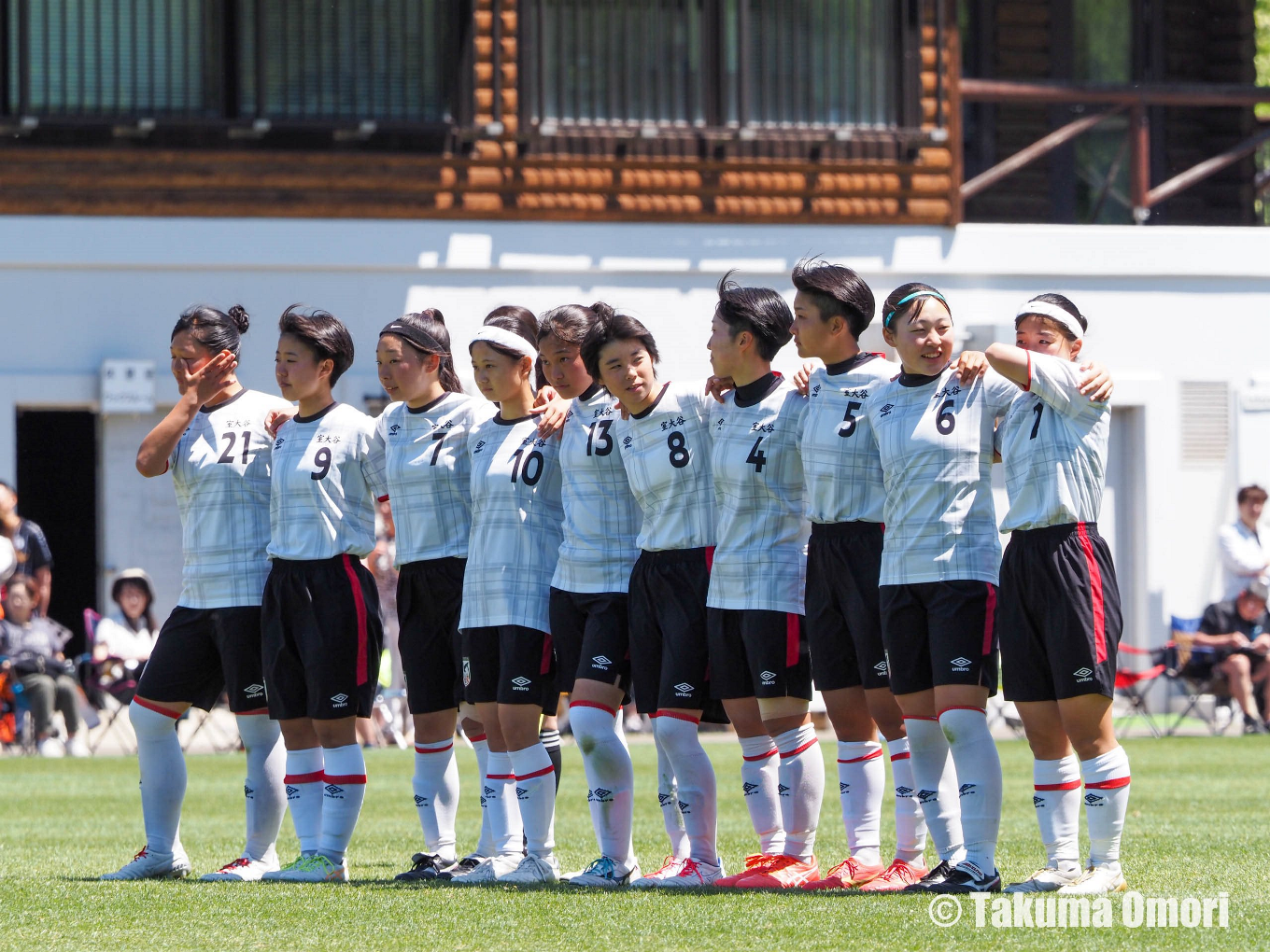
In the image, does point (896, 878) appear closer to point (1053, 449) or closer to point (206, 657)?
point (1053, 449)

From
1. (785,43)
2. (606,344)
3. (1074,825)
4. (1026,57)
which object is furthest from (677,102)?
(1074,825)

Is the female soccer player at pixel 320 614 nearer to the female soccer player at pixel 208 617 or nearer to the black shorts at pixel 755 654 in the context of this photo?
the female soccer player at pixel 208 617

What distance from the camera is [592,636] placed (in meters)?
7.37

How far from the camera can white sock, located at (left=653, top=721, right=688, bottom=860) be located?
763 cm

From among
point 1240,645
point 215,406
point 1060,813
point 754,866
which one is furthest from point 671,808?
point 1240,645

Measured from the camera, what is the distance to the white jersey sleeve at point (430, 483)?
7762 mm

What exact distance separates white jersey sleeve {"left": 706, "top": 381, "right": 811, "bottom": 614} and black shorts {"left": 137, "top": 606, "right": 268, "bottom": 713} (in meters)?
1.85

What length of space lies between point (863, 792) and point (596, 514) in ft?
4.62

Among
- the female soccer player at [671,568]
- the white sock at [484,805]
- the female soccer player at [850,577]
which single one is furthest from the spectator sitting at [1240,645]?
the female soccer player at [671,568]

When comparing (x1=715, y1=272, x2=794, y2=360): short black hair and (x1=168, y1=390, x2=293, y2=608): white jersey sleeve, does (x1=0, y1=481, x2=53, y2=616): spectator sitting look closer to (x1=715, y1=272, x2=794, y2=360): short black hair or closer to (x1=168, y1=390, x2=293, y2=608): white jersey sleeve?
(x1=168, y1=390, x2=293, y2=608): white jersey sleeve

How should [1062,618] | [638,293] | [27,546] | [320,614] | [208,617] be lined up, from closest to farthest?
1. [1062,618]
2. [320,614]
3. [208,617]
4. [27,546]
5. [638,293]

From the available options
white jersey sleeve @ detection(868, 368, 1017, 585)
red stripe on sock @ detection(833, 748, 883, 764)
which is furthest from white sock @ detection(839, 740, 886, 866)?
white jersey sleeve @ detection(868, 368, 1017, 585)

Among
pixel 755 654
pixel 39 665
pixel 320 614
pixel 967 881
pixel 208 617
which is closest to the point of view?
pixel 967 881

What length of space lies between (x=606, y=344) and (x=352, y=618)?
1.42 m
